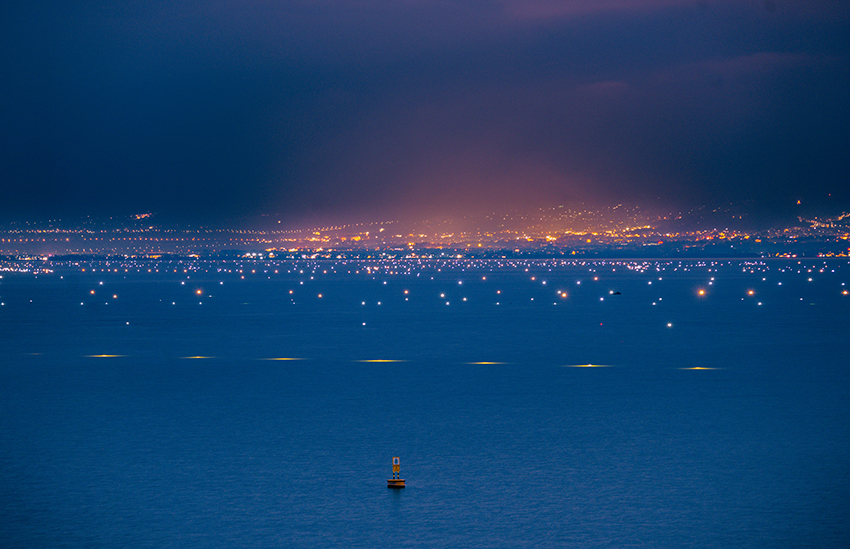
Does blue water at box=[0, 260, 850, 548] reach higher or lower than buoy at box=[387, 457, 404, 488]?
lower

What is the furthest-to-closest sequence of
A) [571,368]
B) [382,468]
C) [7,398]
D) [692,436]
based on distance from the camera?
[571,368], [7,398], [692,436], [382,468]

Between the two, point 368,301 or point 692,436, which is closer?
point 692,436

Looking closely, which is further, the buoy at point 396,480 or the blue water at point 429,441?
the buoy at point 396,480

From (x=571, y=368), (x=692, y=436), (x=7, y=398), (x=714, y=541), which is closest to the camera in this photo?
(x=714, y=541)

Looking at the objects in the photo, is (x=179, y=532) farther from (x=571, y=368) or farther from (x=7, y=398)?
(x=571, y=368)

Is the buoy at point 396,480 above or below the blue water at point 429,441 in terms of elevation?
above

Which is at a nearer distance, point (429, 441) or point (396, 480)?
point (396, 480)

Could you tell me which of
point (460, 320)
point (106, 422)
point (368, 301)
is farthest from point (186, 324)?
point (106, 422)

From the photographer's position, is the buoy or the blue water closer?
the blue water
